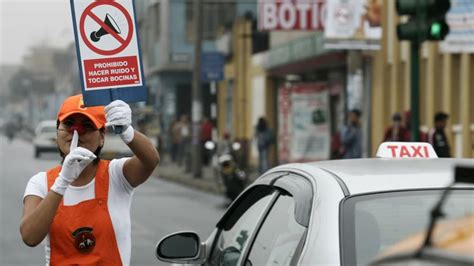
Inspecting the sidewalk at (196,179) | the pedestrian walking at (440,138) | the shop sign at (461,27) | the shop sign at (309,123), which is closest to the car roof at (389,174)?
the pedestrian walking at (440,138)

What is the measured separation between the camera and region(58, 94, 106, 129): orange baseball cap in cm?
526

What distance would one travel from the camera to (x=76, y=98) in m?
5.48

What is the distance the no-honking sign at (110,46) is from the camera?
5875 millimetres

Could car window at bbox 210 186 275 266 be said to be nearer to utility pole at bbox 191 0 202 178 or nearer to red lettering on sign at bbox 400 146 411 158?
red lettering on sign at bbox 400 146 411 158

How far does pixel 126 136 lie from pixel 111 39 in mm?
942

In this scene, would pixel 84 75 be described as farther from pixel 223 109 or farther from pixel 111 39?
pixel 223 109

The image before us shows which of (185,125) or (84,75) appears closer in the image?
(84,75)

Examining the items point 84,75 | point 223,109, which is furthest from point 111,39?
point 223,109

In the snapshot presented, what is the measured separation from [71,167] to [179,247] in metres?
1.16

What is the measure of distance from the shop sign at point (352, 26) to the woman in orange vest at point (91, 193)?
19.5m

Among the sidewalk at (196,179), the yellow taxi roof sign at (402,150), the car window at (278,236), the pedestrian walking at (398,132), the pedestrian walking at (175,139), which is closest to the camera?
the car window at (278,236)

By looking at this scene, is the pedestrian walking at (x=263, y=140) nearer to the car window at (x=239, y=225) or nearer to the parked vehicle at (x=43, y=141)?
the parked vehicle at (x=43, y=141)

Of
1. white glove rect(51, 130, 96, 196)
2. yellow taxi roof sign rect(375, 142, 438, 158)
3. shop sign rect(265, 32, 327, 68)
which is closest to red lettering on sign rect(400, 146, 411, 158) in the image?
yellow taxi roof sign rect(375, 142, 438, 158)

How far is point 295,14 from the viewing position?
99.2ft
